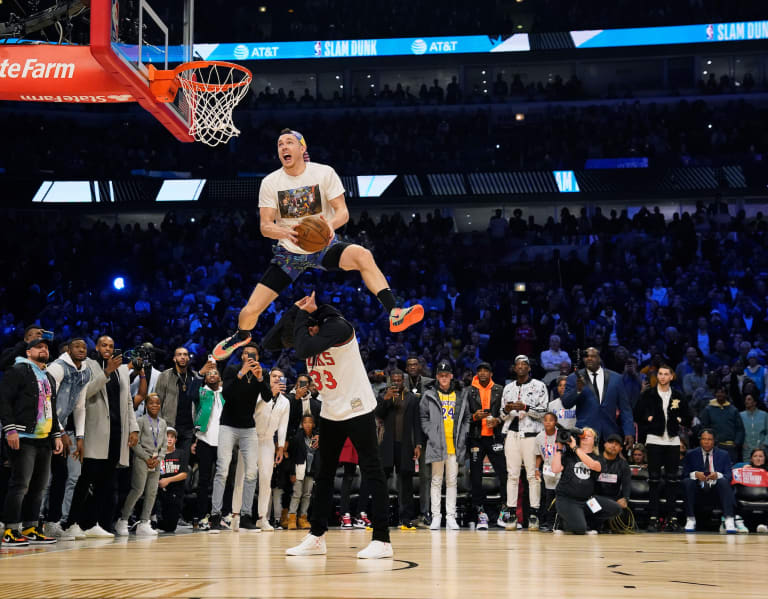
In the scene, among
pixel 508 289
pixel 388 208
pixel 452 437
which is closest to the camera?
pixel 452 437

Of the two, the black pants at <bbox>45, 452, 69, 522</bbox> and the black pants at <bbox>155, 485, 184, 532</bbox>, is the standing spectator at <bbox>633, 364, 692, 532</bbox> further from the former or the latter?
the black pants at <bbox>45, 452, 69, 522</bbox>

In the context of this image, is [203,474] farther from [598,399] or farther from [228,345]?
[598,399]

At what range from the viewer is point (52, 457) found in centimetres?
1045

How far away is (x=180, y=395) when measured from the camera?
12977mm

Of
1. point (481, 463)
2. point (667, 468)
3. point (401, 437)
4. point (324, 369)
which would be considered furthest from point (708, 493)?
point (324, 369)

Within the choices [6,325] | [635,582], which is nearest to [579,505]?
[635,582]

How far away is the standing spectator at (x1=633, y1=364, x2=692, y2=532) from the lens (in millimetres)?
13719

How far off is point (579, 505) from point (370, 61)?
26.5 metres

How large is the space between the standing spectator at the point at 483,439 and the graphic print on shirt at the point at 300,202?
695cm

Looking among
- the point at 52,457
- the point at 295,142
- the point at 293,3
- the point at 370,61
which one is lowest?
the point at 52,457

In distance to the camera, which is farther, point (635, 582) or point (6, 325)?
point (6, 325)

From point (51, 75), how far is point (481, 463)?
8.39 metres

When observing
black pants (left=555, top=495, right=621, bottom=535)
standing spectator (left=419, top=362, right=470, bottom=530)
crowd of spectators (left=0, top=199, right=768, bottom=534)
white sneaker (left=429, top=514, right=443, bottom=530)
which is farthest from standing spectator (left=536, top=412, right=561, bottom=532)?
white sneaker (left=429, top=514, right=443, bottom=530)

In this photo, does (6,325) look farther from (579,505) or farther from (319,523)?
(319,523)
